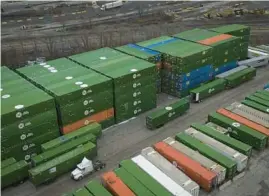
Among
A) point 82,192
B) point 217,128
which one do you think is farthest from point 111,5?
point 82,192

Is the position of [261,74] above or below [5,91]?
below

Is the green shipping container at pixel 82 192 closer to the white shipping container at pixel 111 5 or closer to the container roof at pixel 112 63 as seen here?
the container roof at pixel 112 63

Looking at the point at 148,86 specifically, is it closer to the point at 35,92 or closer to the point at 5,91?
the point at 35,92

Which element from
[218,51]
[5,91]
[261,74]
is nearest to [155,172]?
[5,91]

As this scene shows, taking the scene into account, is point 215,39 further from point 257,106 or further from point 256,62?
point 257,106

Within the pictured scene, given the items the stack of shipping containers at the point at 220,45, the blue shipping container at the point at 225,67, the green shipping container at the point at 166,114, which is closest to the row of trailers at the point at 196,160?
the green shipping container at the point at 166,114

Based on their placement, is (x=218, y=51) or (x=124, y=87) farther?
(x=218, y=51)
